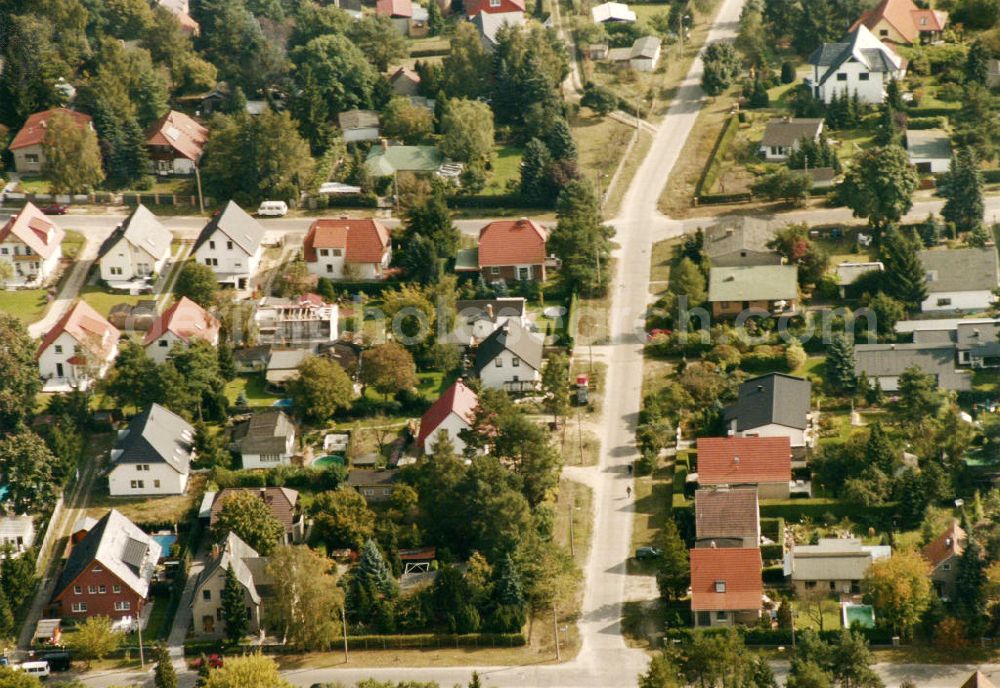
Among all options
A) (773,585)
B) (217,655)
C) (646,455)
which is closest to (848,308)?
(646,455)

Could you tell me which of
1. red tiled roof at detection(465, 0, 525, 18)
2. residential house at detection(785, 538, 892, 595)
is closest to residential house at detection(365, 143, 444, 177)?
red tiled roof at detection(465, 0, 525, 18)

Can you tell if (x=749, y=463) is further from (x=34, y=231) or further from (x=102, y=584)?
(x=34, y=231)

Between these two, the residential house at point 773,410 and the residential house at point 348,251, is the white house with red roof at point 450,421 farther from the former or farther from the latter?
the residential house at point 348,251

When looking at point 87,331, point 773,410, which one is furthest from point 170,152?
point 773,410

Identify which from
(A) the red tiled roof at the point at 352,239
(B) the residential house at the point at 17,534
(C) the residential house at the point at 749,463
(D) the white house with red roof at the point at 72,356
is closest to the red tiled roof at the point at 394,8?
(A) the red tiled roof at the point at 352,239

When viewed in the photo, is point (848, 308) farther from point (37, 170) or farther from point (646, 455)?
point (37, 170)

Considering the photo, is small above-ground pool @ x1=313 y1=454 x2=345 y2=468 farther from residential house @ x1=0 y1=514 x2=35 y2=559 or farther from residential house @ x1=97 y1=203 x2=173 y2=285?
residential house @ x1=97 y1=203 x2=173 y2=285

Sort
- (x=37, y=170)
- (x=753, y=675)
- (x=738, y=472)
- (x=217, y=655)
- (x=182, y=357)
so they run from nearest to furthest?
(x=753, y=675)
(x=217, y=655)
(x=738, y=472)
(x=182, y=357)
(x=37, y=170)

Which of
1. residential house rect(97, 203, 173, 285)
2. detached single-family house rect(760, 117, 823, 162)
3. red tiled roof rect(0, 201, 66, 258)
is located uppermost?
detached single-family house rect(760, 117, 823, 162)
